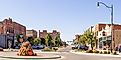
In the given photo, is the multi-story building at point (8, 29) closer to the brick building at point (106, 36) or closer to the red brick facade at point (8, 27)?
the red brick facade at point (8, 27)

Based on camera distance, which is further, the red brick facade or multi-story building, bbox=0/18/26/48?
the red brick facade

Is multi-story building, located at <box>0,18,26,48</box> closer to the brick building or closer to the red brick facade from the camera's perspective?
the red brick facade

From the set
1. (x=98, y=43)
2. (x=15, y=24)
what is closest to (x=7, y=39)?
(x=15, y=24)

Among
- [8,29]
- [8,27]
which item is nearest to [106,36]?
[8,29]

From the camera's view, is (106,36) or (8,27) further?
(8,27)

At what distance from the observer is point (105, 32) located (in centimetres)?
9750

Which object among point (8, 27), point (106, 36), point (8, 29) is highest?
point (8, 27)

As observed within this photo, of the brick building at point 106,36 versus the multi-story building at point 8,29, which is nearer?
the brick building at point 106,36

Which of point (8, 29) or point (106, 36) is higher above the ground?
point (8, 29)

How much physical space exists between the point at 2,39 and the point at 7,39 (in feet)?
6.91

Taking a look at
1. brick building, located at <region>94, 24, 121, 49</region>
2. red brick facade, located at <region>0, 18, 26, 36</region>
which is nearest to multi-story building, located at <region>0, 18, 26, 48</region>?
red brick facade, located at <region>0, 18, 26, 36</region>

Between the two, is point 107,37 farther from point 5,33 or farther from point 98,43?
point 5,33

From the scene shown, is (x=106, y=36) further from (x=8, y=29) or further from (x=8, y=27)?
(x=8, y=27)

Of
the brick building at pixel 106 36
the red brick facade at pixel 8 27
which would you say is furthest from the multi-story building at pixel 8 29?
the brick building at pixel 106 36
